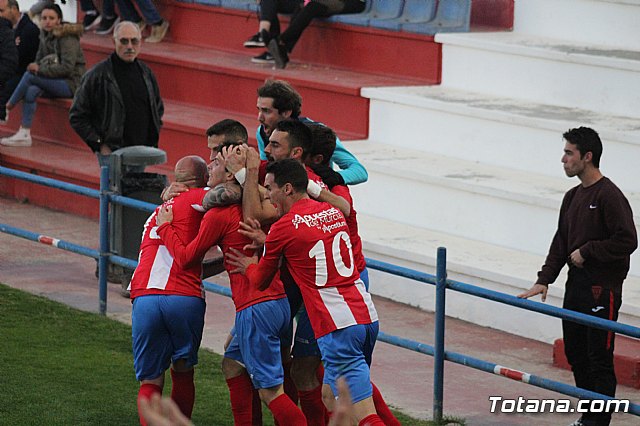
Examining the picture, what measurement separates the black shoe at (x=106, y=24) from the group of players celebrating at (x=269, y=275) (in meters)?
10.4

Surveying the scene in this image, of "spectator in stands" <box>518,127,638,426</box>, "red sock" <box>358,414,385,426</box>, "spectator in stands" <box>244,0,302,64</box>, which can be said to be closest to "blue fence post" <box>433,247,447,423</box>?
"spectator in stands" <box>518,127,638,426</box>

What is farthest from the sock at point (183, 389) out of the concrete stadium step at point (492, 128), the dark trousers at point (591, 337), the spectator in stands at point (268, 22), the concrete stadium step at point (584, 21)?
the spectator in stands at point (268, 22)

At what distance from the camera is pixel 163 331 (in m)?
6.94

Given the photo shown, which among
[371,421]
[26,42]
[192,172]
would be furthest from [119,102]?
[371,421]

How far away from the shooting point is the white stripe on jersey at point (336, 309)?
6543mm

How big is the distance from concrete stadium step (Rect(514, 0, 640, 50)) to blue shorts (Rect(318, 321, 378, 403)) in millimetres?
7377

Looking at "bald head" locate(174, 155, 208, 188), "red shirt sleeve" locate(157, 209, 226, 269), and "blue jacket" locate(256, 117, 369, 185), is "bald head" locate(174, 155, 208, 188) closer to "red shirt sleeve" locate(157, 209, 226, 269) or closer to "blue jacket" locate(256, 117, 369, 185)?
"red shirt sleeve" locate(157, 209, 226, 269)

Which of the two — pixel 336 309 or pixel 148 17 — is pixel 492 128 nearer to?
pixel 336 309

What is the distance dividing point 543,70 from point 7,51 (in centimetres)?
588

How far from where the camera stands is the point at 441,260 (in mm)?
7727

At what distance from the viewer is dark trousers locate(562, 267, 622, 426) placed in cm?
769

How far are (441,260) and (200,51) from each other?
894 cm

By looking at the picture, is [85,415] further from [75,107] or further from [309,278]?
[75,107]

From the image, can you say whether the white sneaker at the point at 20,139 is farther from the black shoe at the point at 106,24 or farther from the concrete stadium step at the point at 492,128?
the concrete stadium step at the point at 492,128
